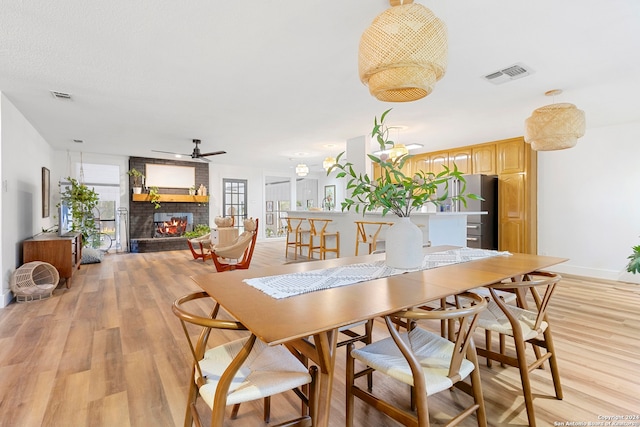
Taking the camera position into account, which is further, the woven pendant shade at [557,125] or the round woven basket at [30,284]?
the round woven basket at [30,284]

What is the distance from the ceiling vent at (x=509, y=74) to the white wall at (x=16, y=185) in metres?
5.25

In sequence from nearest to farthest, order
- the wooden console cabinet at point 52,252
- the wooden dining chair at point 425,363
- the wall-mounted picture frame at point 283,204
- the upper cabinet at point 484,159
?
1. the wooden dining chair at point 425,363
2. the wooden console cabinet at point 52,252
3. the upper cabinet at point 484,159
4. the wall-mounted picture frame at point 283,204

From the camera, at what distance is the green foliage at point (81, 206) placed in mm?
6293

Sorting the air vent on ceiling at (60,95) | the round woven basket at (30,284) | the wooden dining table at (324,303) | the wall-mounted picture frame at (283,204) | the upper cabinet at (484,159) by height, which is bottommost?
the round woven basket at (30,284)

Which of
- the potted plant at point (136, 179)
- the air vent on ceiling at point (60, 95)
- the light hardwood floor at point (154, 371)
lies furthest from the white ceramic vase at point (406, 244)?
the potted plant at point (136, 179)

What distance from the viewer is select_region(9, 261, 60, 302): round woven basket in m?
3.70

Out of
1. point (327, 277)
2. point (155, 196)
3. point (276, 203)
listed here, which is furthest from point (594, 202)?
point (155, 196)

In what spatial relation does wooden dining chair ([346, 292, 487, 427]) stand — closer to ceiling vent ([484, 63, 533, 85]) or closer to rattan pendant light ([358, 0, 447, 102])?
rattan pendant light ([358, 0, 447, 102])

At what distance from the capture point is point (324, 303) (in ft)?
4.08

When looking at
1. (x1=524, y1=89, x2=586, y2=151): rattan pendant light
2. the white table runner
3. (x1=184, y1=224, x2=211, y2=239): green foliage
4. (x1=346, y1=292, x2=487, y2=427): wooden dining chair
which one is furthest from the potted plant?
(x1=524, y1=89, x2=586, y2=151): rattan pendant light

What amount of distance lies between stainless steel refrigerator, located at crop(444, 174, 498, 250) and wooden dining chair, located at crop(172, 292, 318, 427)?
5.09m

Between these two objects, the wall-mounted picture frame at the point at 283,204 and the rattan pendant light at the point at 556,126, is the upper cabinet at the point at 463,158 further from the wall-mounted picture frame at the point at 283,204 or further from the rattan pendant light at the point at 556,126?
the wall-mounted picture frame at the point at 283,204

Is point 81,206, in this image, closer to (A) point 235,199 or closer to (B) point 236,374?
(A) point 235,199

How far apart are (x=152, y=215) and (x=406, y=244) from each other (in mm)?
7925
